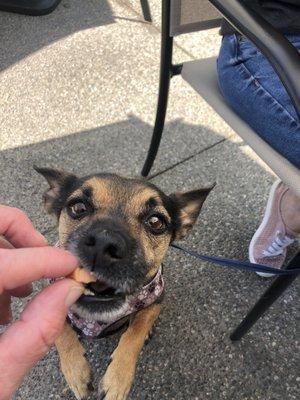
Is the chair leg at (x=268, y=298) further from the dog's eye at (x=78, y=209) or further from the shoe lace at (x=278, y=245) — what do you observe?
the dog's eye at (x=78, y=209)

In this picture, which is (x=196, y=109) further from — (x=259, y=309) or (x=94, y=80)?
(x=259, y=309)

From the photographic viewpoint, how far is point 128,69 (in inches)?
168

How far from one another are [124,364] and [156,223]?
0.65 metres

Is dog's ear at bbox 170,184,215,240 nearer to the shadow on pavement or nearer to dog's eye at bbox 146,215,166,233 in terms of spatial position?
dog's eye at bbox 146,215,166,233

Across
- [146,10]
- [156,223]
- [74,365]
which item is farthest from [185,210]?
[146,10]

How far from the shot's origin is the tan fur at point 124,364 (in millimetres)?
2055

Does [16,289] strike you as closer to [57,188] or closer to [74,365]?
[74,365]

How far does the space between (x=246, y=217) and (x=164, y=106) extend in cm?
97

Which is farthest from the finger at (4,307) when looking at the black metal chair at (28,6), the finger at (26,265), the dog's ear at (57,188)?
the black metal chair at (28,6)

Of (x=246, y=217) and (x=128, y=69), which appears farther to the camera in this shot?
(x=128, y=69)

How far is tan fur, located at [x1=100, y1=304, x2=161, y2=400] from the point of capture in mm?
2055

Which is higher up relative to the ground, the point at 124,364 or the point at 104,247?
the point at 104,247

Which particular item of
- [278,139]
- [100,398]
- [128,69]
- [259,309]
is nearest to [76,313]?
[100,398]

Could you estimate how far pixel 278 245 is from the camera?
285cm
